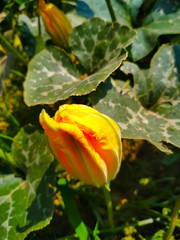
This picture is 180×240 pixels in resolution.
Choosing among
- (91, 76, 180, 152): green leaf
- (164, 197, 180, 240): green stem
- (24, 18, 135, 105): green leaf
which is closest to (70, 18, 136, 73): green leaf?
(24, 18, 135, 105): green leaf

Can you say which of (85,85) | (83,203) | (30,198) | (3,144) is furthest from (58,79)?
(83,203)

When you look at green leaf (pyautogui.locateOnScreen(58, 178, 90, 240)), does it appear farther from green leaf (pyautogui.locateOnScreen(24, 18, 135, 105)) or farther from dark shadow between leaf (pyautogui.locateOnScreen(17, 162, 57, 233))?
green leaf (pyautogui.locateOnScreen(24, 18, 135, 105))

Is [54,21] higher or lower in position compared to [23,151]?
higher

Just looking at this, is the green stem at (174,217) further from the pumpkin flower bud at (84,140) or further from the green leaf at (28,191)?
the green leaf at (28,191)

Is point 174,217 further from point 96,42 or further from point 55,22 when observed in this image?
point 55,22

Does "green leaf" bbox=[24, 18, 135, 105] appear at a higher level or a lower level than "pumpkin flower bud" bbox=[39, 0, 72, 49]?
lower

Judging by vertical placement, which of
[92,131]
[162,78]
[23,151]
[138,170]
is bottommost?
[138,170]

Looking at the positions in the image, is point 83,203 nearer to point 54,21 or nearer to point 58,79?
point 58,79
